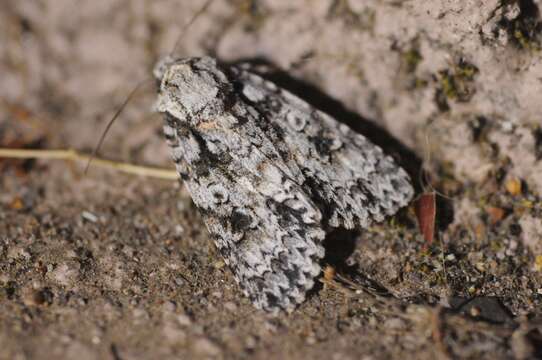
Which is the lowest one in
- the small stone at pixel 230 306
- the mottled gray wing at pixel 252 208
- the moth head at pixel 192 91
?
the small stone at pixel 230 306

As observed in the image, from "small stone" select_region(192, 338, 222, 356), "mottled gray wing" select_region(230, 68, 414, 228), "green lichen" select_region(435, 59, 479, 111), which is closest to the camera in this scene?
"small stone" select_region(192, 338, 222, 356)

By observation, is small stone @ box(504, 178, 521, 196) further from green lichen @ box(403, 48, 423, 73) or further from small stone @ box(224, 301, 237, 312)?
small stone @ box(224, 301, 237, 312)

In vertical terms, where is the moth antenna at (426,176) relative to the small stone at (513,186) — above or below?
below

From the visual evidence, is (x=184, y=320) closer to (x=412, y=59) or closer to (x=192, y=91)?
(x=192, y=91)

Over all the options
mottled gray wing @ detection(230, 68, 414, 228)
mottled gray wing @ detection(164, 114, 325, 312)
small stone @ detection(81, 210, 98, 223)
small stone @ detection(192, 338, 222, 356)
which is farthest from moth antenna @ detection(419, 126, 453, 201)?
small stone @ detection(81, 210, 98, 223)

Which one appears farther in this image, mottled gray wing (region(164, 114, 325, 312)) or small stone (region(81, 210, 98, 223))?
small stone (region(81, 210, 98, 223))

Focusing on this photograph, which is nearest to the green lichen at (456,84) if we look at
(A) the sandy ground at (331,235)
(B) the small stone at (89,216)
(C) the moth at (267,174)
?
(A) the sandy ground at (331,235)

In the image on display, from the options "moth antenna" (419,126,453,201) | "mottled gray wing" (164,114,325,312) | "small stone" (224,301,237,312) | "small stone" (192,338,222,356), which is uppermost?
"moth antenna" (419,126,453,201)

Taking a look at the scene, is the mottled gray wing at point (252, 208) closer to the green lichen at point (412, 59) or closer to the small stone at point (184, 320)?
the small stone at point (184, 320)

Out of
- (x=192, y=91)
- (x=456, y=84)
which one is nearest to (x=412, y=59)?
(x=456, y=84)
